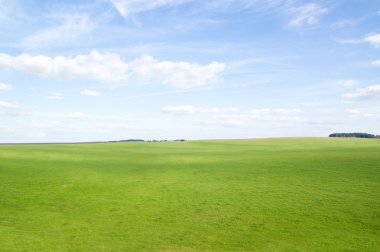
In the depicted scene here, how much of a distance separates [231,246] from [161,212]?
607 centimetres


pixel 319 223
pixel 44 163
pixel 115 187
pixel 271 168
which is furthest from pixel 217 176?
pixel 44 163

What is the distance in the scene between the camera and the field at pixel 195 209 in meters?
15.8

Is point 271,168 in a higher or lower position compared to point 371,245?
higher

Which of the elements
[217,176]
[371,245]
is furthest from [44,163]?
[371,245]

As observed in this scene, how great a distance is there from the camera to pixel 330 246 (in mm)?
14969

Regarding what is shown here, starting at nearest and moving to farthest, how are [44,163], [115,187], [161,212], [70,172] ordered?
[161,212]
[115,187]
[70,172]
[44,163]

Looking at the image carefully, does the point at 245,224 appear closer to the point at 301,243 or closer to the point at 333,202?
the point at 301,243

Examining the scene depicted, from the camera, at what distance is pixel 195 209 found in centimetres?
2067

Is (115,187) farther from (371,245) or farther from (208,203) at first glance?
(371,245)

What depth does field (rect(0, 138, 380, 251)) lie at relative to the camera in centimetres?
1580

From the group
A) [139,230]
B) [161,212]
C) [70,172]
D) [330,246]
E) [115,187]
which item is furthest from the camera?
→ [70,172]

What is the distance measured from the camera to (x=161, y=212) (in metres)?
20.4

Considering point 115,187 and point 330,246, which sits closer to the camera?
point 330,246

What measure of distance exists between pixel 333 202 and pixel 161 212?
9.79 m
